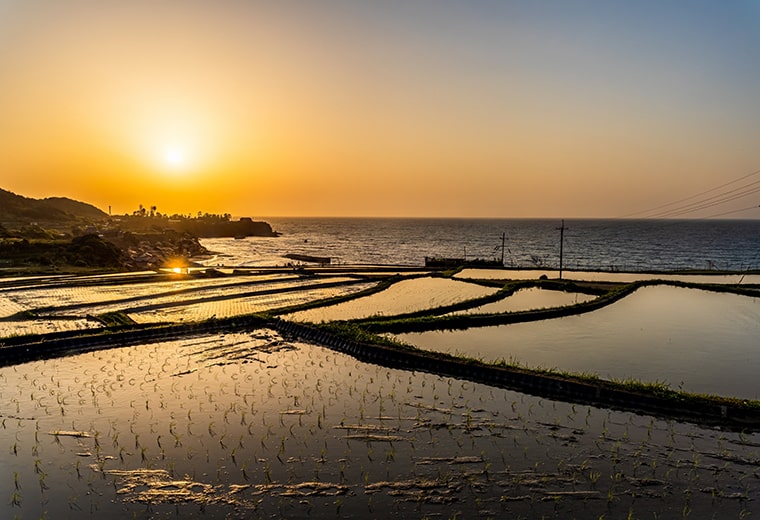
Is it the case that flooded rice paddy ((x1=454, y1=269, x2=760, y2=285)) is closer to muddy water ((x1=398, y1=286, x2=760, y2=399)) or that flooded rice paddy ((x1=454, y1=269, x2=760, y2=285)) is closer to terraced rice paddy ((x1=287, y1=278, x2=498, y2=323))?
terraced rice paddy ((x1=287, y1=278, x2=498, y2=323))

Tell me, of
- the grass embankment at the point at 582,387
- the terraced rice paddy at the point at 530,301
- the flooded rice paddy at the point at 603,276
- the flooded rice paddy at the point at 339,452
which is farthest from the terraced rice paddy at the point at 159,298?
the flooded rice paddy at the point at 603,276

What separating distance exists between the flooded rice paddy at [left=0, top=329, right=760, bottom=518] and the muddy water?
2.73 metres

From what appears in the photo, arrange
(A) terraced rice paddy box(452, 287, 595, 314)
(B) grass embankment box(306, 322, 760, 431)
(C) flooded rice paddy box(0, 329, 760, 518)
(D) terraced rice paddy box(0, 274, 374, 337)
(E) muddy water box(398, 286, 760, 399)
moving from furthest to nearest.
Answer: (A) terraced rice paddy box(452, 287, 595, 314)
(D) terraced rice paddy box(0, 274, 374, 337)
(E) muddy water box(398, 286, 760, 399)
(B) grass embankment box(306, 322, 760, 431)
(C) flooded rice paddy box(0, 329, 760, 518)

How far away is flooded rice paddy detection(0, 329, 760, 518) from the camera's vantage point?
7023mm

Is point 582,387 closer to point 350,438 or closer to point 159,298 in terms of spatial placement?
point 350,438

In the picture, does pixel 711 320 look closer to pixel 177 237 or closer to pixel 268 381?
pixel 268 381

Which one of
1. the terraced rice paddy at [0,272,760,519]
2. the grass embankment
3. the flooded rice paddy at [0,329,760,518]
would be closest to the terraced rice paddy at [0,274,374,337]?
the terraced rice paddy at [0,272,760,519]

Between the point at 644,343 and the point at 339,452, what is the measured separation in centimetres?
1094

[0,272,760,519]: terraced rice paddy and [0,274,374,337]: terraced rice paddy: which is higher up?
[0,274,374,337]: terraced rice paddy

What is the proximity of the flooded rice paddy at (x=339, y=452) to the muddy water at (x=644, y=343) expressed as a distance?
2734 mm

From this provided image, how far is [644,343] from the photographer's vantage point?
15.2 meters

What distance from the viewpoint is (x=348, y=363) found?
13.9 meters

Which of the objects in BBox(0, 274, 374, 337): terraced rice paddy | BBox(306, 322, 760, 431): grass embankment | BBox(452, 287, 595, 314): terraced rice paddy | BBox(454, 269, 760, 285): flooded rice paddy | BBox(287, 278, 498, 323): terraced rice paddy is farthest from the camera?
BBox(454, 269, 760, 285): flooded rice paddy

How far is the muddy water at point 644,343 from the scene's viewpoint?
12.3m
